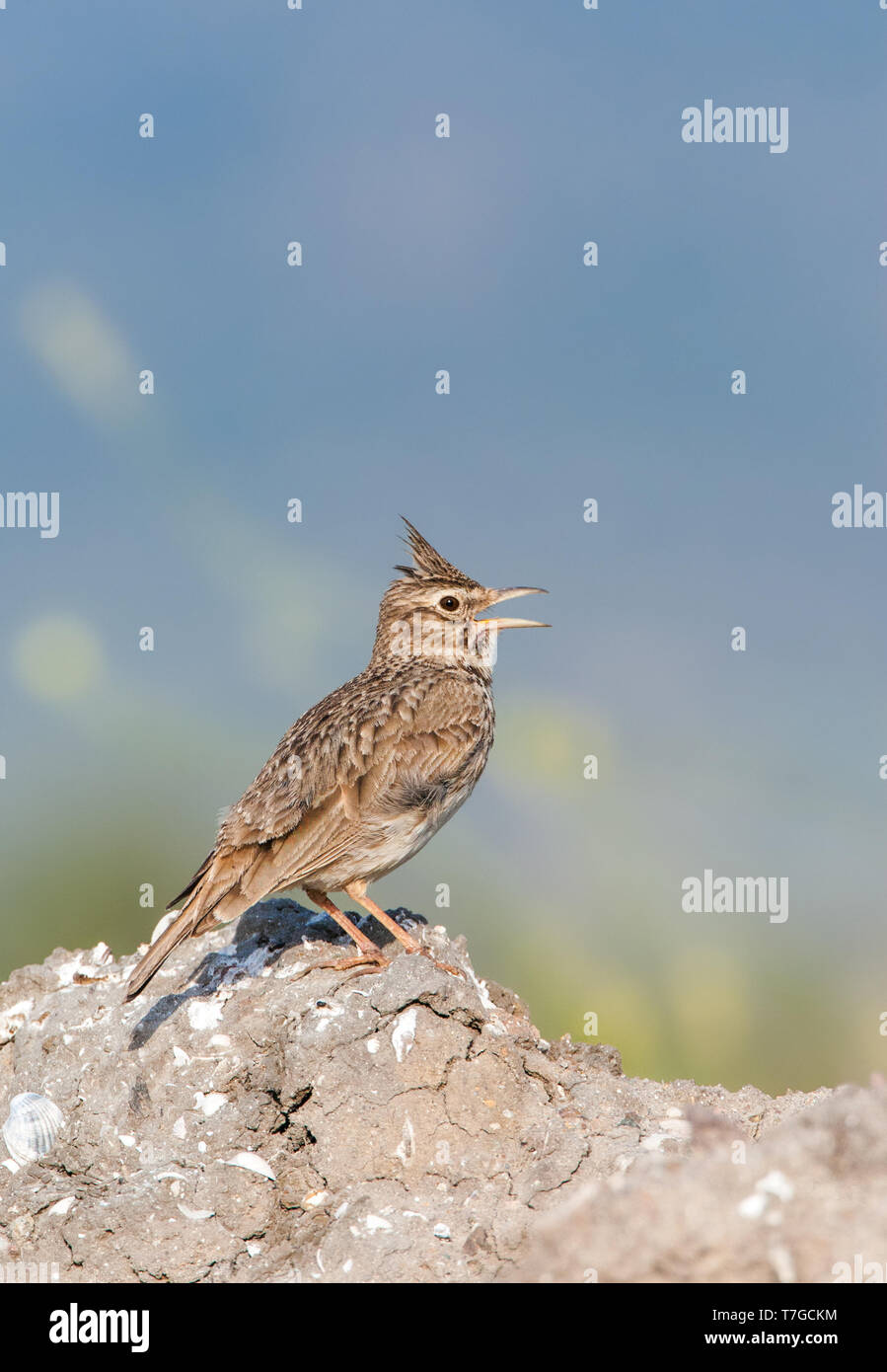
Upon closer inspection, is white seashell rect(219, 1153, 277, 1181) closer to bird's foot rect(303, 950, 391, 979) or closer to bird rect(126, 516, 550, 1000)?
bird rect(126, 516, 550, 1000)

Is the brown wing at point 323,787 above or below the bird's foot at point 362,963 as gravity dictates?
above

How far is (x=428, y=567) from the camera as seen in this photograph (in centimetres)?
859

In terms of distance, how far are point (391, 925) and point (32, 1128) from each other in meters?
2.29

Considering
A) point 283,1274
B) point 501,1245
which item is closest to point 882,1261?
point 501,1245

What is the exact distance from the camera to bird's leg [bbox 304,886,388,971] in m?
7.21

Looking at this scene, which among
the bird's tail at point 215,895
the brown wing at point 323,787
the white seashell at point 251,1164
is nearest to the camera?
the white seashell at point 251,1164

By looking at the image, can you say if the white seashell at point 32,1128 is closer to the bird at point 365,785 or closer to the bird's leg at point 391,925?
the bird at point 365,785

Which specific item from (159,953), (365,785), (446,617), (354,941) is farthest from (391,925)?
(446,617)

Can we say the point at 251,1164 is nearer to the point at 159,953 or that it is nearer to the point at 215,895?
the point at 159,953

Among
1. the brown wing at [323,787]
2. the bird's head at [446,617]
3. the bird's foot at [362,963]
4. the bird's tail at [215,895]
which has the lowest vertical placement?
the bird's foot at [362,963]

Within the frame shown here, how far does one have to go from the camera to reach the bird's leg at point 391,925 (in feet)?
24.1

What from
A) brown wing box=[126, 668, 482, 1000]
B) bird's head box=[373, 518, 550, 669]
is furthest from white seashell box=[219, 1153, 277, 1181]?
bird's head box=[373, 518, 550, 669]

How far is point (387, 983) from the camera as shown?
21.5 feet

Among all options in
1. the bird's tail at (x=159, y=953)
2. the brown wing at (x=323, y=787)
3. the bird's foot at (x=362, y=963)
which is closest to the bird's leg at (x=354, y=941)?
the bird's foot at (x=362, y=963)
